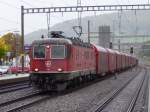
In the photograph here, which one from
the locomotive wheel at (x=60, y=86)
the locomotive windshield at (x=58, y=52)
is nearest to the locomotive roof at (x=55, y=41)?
the locomotive windshield at (x=58, y=52)

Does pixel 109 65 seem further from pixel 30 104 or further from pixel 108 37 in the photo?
pixel 108 37

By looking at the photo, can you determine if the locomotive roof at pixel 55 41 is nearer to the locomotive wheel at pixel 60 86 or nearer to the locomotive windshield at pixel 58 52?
the locomotive windshield at pixel 58 52

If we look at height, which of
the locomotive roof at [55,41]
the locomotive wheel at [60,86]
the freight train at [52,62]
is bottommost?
the locomotive wheel at [60,86]

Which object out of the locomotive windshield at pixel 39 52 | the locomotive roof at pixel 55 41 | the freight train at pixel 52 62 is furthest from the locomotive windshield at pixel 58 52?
the locomotive windshield at pixel 39 52

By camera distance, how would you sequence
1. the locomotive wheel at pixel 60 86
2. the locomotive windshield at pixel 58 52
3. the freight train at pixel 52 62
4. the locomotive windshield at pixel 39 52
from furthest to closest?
the locomotive windshield at pixel 39 52 < the locomotive windshield at pixel 58 52 < the locomotive wheel at pixel 60 86 < the freight train at pixel 52 62

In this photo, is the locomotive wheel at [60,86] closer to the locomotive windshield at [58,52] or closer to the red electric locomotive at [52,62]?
Result: the red electric locomotive at [52,62]

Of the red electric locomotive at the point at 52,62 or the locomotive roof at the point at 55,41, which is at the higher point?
the locomotive roof at the point at 55,41

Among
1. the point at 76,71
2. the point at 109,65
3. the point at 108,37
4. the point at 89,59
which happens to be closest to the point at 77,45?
the point at 76,71

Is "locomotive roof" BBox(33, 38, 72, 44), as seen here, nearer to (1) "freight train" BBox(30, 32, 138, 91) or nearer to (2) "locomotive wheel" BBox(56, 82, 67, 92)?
(1) "freight train" BBox(30, 32, 138, 91)

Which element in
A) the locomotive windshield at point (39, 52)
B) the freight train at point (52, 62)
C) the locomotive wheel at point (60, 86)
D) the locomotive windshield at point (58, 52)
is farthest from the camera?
the locomotive windshield at point (39, 52)

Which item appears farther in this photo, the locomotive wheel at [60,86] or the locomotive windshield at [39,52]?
the locomotive windshield at [39,52]

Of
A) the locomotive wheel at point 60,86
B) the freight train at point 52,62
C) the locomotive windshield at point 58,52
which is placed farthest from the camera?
the locomotive windshield at point 58,52

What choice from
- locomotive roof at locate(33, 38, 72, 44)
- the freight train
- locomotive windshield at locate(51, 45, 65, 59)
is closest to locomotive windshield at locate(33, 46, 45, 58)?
the freight train

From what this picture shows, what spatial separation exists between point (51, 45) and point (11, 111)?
9111 mm
